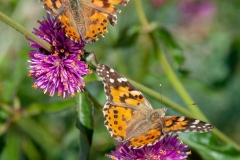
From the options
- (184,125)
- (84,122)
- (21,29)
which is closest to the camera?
(21,29)

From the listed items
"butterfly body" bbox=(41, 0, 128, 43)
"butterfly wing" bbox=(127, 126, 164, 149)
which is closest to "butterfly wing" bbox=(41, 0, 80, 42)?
"butterfly body" bbox=(41, 0, 128, 43)

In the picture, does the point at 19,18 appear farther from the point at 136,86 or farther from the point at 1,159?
the point at 136,86

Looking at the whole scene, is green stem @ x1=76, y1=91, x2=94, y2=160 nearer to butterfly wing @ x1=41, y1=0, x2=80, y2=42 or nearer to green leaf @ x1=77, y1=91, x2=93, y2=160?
green leaf @ x1=77, y1=91, x2=93, y2=160

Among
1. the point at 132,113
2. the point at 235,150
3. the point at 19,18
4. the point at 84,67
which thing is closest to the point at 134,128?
the point at 132,113

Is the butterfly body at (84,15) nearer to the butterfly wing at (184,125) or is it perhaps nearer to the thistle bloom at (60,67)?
the thistle bloom at (60,67)

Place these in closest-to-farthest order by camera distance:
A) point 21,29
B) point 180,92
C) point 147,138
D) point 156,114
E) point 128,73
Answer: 1. point 21,29
2. point 147,138
3. point 156,114
4. point 180,92
5. point 128,73

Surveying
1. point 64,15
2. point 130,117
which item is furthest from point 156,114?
point 64,15

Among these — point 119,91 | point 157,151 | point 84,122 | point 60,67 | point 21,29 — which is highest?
point 21,29

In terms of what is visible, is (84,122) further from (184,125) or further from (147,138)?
(184,125)
